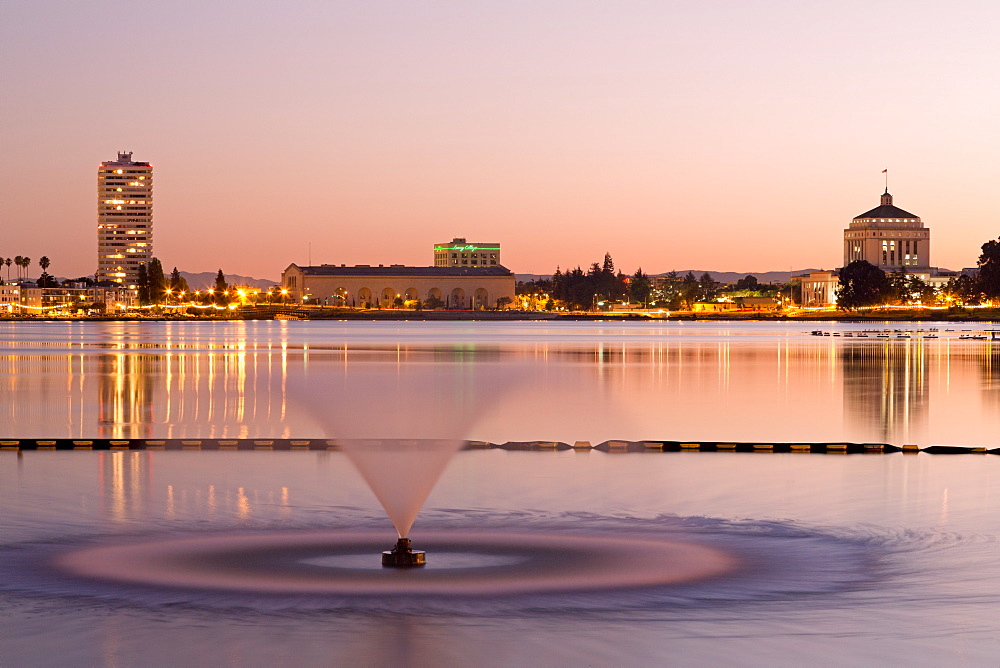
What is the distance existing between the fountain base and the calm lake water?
1.59m

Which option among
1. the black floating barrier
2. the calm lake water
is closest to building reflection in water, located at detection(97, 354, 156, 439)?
the calm lake water

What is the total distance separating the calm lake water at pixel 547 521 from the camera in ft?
41.3

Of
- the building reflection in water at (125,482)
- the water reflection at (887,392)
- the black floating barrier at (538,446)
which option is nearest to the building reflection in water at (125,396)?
the black floating barrier at (538,446)

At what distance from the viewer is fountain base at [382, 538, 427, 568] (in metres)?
16.4

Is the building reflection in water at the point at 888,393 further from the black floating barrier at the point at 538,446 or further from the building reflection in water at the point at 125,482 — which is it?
the building reflection in water at the point at 125,482

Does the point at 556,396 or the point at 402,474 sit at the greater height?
the point at 402,474

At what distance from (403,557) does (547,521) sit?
4163mm

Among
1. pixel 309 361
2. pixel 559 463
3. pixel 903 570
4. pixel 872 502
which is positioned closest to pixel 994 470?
pixel 872 502

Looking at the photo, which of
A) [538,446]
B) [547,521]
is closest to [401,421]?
[538,446]

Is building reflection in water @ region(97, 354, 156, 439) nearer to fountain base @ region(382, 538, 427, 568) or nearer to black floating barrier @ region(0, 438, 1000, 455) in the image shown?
black floating barrier @ region(0, 438, 1000, 455)

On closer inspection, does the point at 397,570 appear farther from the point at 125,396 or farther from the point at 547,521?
the point at 125,396

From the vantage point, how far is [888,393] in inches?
1997

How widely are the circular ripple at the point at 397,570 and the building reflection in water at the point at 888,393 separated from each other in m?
17.3

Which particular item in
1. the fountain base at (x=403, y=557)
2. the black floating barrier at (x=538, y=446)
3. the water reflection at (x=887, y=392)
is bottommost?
the water reflection at (x=887, y=392)
